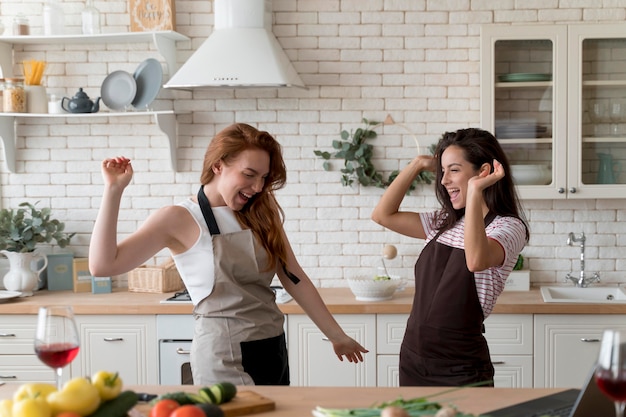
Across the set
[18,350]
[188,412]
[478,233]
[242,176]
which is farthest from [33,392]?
[18,350]

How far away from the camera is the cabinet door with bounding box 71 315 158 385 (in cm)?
443

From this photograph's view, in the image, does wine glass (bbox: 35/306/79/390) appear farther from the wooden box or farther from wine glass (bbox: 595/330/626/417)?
the wooden box

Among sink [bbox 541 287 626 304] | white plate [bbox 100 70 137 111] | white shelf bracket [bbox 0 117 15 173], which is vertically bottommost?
sink [bbox 541 287 626 304]

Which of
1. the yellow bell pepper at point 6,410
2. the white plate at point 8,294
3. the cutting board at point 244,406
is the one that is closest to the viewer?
the yellow bell pepper at point 6,410

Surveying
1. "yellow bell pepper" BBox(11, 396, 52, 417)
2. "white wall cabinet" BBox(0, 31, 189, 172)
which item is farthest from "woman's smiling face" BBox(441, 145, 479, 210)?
"white wall cabinet" BBox(0, 31, 189, 172)

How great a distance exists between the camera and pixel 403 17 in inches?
193

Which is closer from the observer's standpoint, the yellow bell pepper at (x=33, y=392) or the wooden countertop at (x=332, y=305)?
the yellow bell pepper at (x=33, y=392)

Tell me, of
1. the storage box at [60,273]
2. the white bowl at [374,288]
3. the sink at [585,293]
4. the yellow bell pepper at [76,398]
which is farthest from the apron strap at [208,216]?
the sink at [585,293]

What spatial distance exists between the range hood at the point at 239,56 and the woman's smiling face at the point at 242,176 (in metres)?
1.54

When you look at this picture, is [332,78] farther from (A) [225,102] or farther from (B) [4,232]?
(B) [4,232]

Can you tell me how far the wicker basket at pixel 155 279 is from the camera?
4727 mm

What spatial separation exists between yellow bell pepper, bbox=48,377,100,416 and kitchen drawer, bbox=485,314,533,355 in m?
2.86

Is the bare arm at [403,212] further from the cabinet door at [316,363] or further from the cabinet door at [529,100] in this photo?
the cabinet door at [529,100]

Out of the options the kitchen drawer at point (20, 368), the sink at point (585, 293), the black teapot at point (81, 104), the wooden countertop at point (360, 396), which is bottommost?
the kitchen drawer at point (20, 368)
